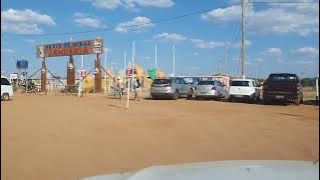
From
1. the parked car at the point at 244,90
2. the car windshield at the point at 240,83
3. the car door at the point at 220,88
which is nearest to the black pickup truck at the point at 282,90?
the parked car at the point at 244,90

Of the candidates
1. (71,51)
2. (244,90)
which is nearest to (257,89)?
(244,90)

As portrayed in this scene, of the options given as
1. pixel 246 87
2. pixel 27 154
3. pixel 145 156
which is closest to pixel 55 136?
pixel 27 154

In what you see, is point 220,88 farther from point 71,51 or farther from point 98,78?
point 71,51

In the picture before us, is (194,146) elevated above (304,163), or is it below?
below

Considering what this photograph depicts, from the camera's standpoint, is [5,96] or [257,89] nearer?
[5,96]

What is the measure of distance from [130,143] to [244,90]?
18761 mm

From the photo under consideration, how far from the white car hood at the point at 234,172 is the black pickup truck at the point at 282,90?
72.3 ft

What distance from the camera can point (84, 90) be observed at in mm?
41438

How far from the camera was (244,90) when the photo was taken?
1130 inches

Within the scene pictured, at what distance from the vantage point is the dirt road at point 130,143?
834cm

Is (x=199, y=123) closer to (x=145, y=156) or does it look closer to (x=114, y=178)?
(x=145, y=156)

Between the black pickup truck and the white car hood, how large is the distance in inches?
868

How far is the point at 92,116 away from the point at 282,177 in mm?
14207

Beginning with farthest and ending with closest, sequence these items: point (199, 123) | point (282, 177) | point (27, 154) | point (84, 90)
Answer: point (84, 90)
point (199, 123)
point (27, 154)
point (282, 177)
